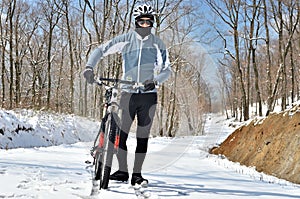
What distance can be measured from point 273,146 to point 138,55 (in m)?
4.56

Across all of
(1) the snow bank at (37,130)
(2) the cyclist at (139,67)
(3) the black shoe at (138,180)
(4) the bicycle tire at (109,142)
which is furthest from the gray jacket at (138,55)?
(1) the snow bank at (37,130)

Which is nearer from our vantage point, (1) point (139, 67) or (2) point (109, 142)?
(2) point (109, 142)

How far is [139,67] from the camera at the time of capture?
12.2 feet

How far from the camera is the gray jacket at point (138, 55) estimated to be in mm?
3711

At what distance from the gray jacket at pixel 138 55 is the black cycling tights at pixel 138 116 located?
0.13 metres

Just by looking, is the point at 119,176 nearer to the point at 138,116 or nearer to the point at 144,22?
the point at 138,116

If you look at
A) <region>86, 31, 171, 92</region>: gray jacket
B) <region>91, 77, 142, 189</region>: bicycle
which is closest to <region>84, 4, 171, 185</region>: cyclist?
<region>86, 31, 171, 92</region>: gray jacket

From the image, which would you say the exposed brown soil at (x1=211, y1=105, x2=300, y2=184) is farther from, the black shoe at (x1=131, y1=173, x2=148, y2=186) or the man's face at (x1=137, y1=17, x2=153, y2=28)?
the man's face at (x1=137, y1=17, x2=153, y2=28)

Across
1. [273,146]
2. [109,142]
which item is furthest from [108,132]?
[273,146]

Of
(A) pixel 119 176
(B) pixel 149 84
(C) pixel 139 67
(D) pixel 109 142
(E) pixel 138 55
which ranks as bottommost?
(A) pixel 119 176

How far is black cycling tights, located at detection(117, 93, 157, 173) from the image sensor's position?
3.71 m

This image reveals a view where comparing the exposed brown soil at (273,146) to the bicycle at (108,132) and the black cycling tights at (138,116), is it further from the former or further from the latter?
the bicycle at (108,132)

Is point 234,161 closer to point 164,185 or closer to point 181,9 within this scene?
point 164,185

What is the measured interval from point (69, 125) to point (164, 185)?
9.49 meters
